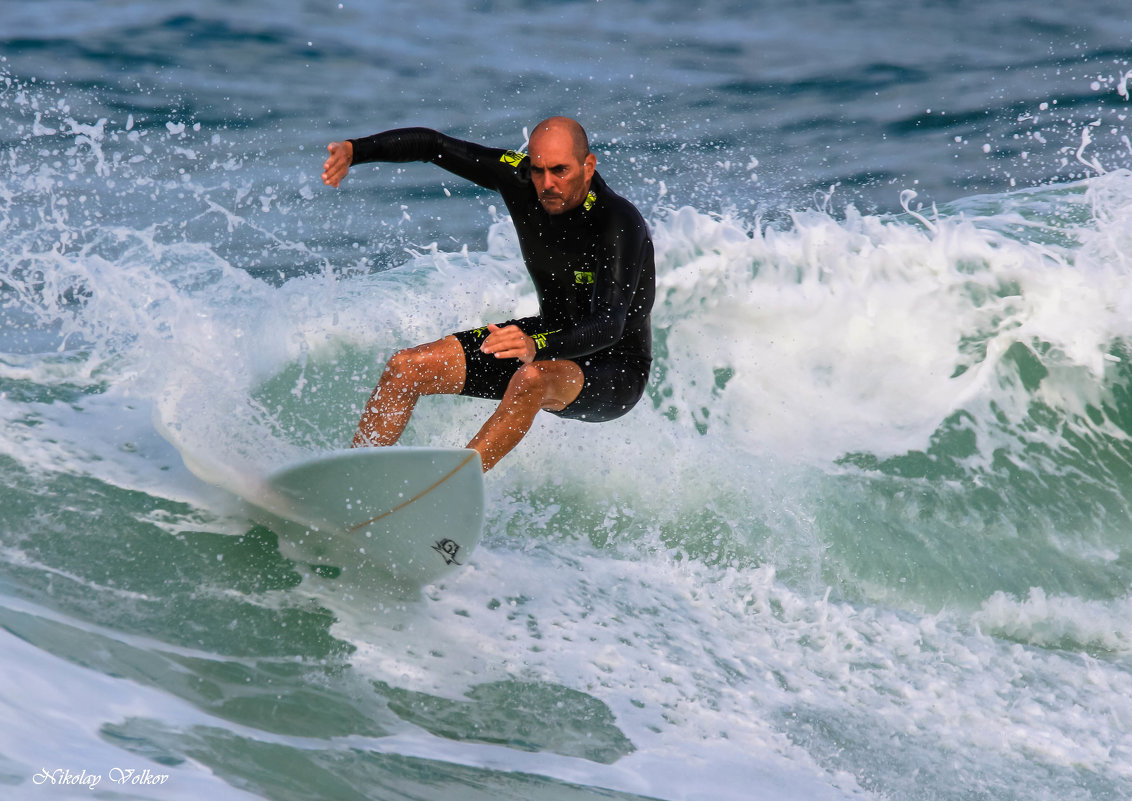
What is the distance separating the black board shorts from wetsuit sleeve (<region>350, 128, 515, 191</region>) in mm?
615

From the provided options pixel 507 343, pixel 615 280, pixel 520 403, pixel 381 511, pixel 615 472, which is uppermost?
pixel 615 280

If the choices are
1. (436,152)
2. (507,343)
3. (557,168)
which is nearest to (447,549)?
(507,343)

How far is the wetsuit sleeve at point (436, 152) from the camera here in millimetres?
3889

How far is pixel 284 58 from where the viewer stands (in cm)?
1307

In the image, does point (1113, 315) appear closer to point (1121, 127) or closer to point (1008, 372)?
point (1008, 372)

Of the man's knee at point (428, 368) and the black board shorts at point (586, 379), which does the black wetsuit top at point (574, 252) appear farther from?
the man's knee at point (428, 368)

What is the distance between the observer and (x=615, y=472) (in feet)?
17.2

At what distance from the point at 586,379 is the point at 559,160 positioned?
0.84 meters

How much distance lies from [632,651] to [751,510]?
1.64 m

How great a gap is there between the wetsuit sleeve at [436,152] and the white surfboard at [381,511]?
116 centimetres

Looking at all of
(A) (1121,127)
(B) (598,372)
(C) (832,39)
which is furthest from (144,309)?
(C) (832,39)

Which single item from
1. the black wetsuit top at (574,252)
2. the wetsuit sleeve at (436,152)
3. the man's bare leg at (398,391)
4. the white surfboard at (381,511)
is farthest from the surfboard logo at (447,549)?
the wetsuit sleeve at (436,152)

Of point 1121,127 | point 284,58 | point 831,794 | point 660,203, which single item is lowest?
point 831,794

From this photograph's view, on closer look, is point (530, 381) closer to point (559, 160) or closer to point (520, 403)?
point (520, 403)
